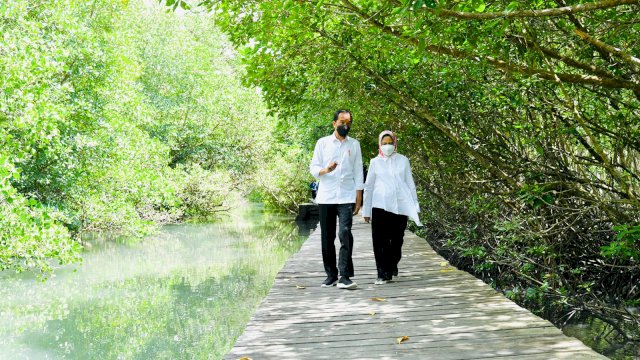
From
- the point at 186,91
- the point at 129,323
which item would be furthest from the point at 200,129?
the point at 129,323

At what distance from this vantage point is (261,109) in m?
31.4

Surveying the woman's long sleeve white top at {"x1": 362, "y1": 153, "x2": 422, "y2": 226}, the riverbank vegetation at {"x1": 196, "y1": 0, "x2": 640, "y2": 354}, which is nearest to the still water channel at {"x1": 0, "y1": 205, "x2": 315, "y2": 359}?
the riverbank vegetation at {"x1": 196, "y1": 0, "x2": 640, "y2": 354}

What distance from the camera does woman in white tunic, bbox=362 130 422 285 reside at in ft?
22.6

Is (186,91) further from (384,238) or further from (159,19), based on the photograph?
(384,238)

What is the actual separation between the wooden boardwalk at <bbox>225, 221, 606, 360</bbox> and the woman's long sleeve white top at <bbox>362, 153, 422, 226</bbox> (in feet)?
2.40

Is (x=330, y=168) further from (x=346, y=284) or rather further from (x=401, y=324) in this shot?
(x=401, y=324)

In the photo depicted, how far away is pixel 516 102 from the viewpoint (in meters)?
6.73

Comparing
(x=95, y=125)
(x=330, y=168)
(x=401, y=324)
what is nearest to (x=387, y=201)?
(x=330, y=168)

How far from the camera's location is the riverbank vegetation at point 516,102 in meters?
5.71

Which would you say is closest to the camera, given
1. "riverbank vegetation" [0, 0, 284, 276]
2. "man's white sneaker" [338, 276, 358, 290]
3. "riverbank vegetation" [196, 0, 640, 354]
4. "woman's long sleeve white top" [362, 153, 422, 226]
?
"riverbank vegetation" [196, 0, 640, 354]

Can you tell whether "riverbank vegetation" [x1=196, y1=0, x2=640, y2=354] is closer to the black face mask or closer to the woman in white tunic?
the black face mask

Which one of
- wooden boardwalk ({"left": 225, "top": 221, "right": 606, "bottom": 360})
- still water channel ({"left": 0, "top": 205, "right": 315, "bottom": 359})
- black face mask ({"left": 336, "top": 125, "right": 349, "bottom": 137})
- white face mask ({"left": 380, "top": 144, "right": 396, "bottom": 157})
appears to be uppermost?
black face mask ({"left": 336, "top": 125, "right": 349, "bottom": 137})

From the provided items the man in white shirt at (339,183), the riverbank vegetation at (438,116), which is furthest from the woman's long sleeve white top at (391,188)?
the riverbank vegetation at (438,116)

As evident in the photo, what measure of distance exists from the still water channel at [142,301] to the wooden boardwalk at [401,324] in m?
4.75
